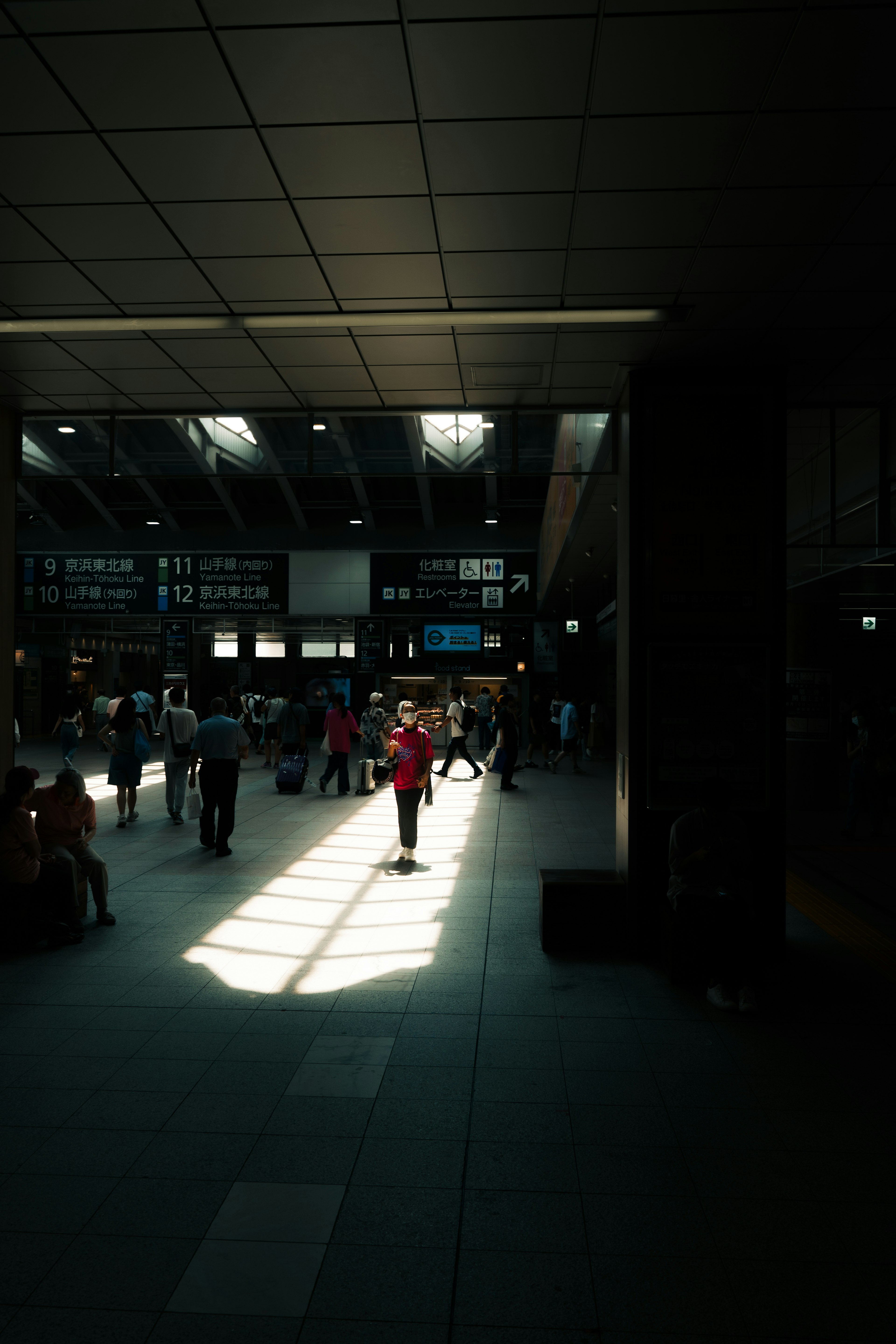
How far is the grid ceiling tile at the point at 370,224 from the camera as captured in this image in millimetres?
3844

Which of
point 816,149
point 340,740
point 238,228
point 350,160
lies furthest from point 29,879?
point 340,740

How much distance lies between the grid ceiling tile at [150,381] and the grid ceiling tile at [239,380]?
0.32 ft

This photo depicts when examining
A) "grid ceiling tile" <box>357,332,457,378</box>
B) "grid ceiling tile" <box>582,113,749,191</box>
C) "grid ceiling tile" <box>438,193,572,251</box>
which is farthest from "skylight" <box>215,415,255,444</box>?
"grid ceiling tile" <box>582,113,749,191</box>

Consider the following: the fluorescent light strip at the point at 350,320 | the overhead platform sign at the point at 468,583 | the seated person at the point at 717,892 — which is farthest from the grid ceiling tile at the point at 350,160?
the overhead platform sign at the point at 468,583

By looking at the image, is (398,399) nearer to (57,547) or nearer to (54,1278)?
(54,1278)

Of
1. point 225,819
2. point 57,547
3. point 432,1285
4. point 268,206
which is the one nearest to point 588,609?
point 57,547

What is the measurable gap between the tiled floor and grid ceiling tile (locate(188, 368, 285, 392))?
3.89 meters

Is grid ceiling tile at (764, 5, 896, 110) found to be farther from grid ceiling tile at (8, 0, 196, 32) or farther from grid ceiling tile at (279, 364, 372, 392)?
grid ceiling tile at (279, 364, 372, 392)

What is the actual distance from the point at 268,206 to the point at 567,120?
4.70 ft

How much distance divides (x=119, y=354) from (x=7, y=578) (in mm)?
2239

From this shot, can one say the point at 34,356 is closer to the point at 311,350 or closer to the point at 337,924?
the point at 311,350

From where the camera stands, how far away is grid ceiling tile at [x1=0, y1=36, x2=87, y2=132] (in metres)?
2.96

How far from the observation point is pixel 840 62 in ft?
9.62

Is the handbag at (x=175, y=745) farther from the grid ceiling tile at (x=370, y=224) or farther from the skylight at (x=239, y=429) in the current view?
the skylight at (x=239, y=429)
